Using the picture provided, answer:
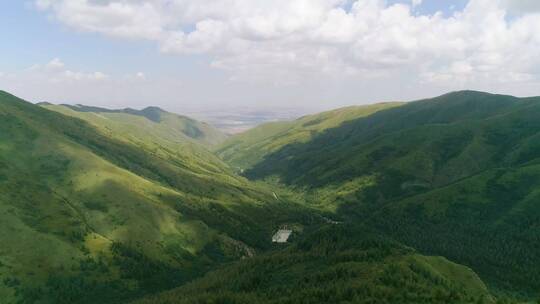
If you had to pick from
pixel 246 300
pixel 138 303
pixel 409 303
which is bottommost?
pixel 138 303

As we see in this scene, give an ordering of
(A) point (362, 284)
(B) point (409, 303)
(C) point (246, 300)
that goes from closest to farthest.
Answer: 1. (B) point (409, 303)
2. (A) point (362, 284)
3. (C) point (246, 300)

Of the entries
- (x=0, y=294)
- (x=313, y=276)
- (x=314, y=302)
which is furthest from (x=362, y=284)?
(x=0, y=294)

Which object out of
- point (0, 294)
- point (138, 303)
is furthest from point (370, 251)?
point (0, 294)

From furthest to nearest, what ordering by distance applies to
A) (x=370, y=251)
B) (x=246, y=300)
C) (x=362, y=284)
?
1. (x=370, y=251)
2. (x=246, y=300)
3. (x=362, y=284)

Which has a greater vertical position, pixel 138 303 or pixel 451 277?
pixel 451 277

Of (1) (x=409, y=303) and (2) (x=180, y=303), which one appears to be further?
(2) (x=180, y=303)

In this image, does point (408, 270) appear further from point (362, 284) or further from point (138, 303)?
point (138, 303)

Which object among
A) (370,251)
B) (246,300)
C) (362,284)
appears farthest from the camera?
(370,251)

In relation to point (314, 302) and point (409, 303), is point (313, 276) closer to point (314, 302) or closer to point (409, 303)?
point (314, 302)

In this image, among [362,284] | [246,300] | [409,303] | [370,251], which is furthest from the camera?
[370,251]
